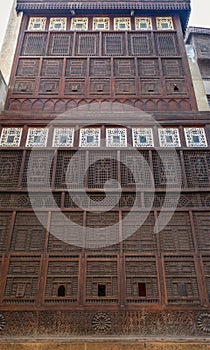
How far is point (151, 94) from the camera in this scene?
376 inches

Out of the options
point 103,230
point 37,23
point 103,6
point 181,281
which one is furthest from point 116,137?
point 37,23

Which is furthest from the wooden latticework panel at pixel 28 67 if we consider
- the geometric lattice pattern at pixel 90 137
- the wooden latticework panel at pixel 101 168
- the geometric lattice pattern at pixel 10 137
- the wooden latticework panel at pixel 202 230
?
the wooden latticework panel at pixel 202 230

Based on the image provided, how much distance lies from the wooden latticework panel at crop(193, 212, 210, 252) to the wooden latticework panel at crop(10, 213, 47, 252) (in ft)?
10.9

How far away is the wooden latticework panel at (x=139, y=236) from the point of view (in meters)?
7.09

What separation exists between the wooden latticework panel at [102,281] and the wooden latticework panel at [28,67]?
6021mm

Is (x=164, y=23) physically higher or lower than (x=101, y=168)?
higher

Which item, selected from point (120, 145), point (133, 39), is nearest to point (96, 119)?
point (120, 145)

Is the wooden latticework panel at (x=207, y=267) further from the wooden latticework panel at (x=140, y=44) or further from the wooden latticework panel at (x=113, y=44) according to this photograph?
the wooden latticework panel at (x=113, y=44)

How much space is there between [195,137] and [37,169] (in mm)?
4111

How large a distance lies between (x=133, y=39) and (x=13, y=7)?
4525 mm

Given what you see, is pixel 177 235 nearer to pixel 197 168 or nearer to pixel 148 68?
pixel 197 168

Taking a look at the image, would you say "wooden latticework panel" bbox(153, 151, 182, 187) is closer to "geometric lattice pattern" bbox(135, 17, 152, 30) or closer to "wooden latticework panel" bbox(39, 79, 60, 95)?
"wooden latticework panel" bbox(39, 79, 60, 95)

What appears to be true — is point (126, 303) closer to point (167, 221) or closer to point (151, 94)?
point (167, 221)

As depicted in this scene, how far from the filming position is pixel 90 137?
8672 mm
